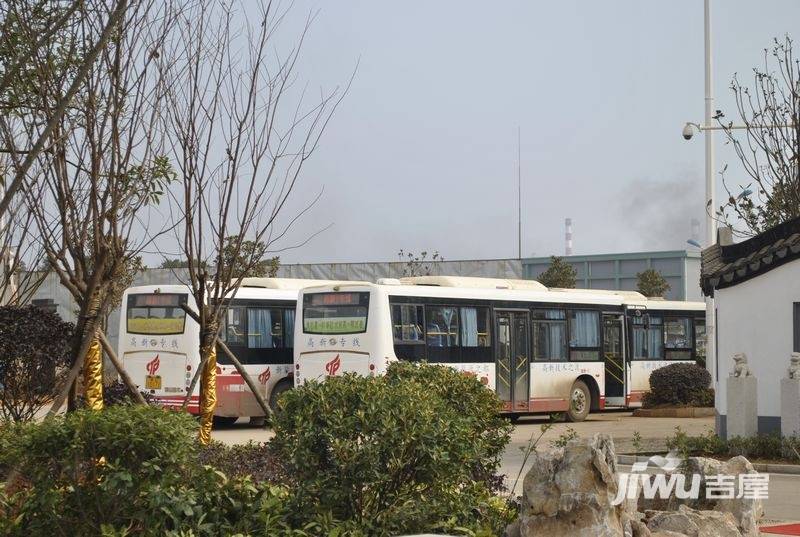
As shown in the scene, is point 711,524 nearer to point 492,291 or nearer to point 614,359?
point 492,291

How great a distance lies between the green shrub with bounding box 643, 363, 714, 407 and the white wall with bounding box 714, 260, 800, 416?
1038 cm

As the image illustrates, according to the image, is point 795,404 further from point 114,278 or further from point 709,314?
point 709,314

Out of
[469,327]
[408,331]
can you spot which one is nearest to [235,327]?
[408,331]

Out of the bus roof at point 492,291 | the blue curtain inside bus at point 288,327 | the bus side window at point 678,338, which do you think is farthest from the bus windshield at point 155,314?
the bus side window at point 678,338

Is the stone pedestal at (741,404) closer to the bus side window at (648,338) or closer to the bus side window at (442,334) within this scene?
the bus side window at (442,334)

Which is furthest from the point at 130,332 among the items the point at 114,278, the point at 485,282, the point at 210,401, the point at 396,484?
the point at 396,484

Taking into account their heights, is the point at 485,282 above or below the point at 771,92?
below

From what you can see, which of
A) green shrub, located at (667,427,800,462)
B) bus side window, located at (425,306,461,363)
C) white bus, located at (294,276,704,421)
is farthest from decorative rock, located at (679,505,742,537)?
bus side window, located at (425,306,461,363)

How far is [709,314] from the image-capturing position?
31000 mm

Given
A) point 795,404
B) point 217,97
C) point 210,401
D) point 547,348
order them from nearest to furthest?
point 217,97, point 210,401, point 795,404, point 547,348

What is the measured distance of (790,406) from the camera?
1825cm

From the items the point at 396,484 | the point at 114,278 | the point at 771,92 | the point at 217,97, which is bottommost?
the point at 396,484

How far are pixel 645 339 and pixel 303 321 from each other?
402 inches

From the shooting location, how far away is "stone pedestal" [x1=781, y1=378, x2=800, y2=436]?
18.2m
